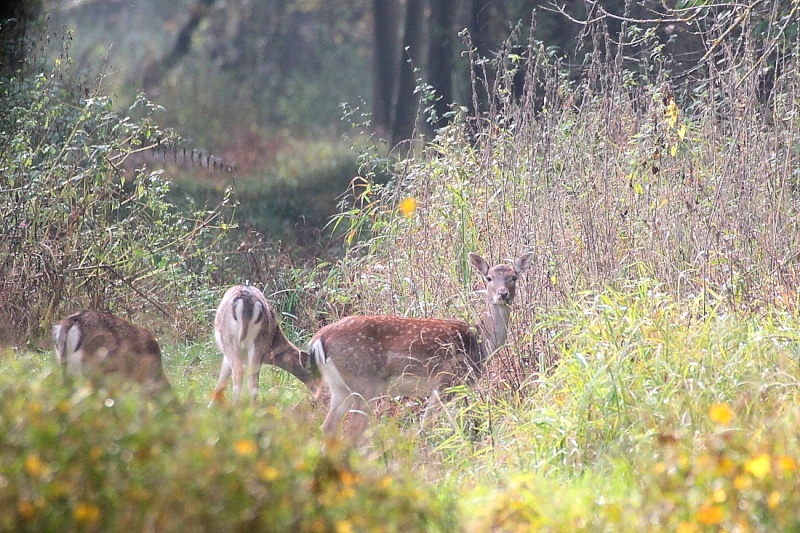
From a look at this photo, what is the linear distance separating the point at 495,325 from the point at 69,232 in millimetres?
3109

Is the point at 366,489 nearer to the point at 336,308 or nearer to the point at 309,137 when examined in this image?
the point at 336,308

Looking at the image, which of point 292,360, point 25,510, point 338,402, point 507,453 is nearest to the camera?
point 25,510

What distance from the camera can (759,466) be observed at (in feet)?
10.6

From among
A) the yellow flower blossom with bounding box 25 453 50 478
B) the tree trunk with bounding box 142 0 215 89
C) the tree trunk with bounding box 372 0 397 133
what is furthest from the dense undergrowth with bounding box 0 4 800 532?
the tree trunk with bounding box 142 0 215 89

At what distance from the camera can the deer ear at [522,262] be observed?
20.4 feet

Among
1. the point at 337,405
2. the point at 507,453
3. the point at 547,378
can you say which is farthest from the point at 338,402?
the point at 507,453

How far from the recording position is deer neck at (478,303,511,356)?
635 centimetres

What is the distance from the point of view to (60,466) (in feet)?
9.52

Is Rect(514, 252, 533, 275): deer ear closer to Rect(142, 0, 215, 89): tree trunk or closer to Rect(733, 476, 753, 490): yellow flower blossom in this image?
Rect(733, 476, 753, 490): yellow flower blossom

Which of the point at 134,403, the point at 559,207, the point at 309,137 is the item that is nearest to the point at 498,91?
the point at 559,207

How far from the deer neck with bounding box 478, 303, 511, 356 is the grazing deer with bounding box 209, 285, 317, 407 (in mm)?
1172

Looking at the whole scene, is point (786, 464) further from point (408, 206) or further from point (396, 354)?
point (408, 206)

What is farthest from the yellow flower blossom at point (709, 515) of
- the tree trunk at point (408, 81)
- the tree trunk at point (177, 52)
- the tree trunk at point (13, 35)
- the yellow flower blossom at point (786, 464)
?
the tree trunk at point (177, 52)

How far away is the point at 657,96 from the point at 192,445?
389 cm
